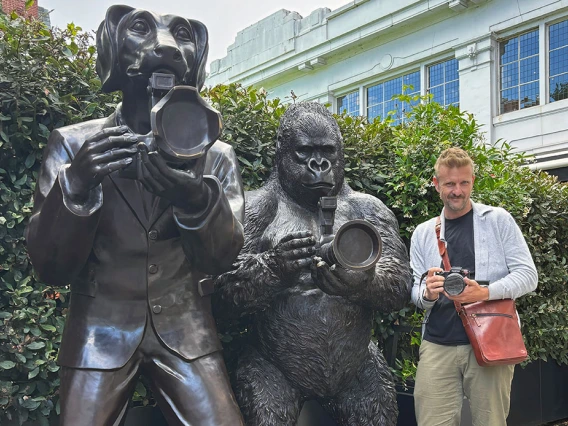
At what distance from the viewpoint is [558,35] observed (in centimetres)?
1173

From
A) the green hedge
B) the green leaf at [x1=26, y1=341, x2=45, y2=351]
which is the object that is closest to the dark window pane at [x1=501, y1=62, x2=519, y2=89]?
the green hedge

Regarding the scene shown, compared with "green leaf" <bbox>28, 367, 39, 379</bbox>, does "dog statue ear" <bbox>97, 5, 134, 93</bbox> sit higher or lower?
higher

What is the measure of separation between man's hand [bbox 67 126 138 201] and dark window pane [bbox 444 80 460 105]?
1259cm

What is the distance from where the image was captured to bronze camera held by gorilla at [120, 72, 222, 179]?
176 centimetres

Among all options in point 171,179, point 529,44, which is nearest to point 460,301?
point 171,179

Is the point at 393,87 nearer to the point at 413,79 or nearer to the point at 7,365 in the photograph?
the point at 413,79

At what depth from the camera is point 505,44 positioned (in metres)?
12.8

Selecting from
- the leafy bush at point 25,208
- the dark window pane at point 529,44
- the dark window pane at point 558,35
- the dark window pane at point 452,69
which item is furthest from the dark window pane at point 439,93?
the leafy bush at point 25,208

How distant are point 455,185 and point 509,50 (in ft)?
35.8

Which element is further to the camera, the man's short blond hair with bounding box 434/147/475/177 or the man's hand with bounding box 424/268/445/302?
the man's short blond hair with bounding box 434/147/475/177

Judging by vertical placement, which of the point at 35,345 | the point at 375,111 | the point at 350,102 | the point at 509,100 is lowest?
the point at 35,345

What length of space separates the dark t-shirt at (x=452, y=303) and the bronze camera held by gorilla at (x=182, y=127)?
176 centimetres

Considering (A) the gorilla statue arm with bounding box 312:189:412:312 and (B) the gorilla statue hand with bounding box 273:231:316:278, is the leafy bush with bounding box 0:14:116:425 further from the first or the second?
(A) the gorilla statue arm with bounding box 312:189:412:312

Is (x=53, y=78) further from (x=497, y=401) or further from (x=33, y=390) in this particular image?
(x=497, y=401)
